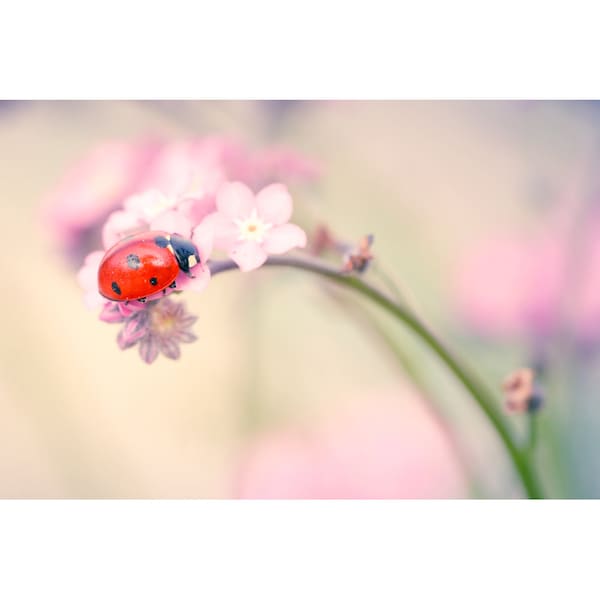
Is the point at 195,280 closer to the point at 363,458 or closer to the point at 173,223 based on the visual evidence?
the point at 173,223

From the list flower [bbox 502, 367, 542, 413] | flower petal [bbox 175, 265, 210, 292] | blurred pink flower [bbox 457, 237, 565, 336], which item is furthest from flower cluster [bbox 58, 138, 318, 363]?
flower [bbox 502, 367, 542, 413]

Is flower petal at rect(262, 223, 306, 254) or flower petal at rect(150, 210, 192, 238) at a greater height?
flower petal at rect(150, 210, 192, 238)

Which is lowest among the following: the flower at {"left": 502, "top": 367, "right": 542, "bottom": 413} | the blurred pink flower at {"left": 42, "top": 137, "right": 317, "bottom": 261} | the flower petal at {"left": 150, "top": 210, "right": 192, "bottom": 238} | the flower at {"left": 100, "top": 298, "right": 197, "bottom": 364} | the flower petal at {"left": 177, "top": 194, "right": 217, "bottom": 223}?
the flower at {"left": 502, "top": 367, "right": 542, "bottom": 413}

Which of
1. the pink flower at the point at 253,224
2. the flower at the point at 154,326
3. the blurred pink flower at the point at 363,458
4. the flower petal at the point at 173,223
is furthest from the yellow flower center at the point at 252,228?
the blurred pink flower at the point at 363,458

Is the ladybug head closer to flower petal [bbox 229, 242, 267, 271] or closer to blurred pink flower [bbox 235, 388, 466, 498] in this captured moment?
flower petal [bbox 229, 242, 267, 271]

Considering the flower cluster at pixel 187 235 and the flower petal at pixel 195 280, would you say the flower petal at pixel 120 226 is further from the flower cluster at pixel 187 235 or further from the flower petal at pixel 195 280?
the flower petal at pixel 195 280

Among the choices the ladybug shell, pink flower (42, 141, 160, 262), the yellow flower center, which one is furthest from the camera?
pink flower (42, 141, 160, 262)

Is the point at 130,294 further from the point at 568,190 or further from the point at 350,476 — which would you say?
the point at 568,190
